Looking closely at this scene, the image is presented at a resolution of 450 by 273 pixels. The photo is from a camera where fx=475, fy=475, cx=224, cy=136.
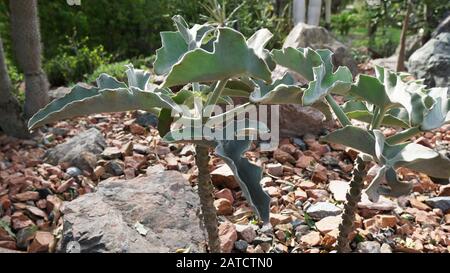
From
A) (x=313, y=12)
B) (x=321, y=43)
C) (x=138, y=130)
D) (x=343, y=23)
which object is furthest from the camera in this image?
(x=343, y=23)

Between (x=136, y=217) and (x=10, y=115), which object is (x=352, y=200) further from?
(x=10, y=115)

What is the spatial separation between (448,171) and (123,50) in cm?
503

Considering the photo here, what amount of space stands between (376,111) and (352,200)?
24cm

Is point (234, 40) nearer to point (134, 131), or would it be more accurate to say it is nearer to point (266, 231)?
point (266, 231)

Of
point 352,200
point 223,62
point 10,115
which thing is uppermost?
point 223,62

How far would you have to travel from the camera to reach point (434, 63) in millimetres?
3781

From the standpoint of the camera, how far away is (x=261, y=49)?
1008 millimetres

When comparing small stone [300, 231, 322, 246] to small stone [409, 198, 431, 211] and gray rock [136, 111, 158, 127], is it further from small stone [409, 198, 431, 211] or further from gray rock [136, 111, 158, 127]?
gray rock [136, 111, 158, 127]

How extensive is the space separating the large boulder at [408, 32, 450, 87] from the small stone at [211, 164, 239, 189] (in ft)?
7.72

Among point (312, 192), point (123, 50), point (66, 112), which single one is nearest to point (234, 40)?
point (66, 112)

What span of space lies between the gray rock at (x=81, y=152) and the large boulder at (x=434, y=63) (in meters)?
2.64

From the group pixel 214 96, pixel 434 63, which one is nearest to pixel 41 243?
pixel 214 96

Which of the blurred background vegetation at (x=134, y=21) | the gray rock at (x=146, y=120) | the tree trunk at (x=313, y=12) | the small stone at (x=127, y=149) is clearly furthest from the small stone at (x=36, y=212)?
the tree trunk at (x=313, y=12)

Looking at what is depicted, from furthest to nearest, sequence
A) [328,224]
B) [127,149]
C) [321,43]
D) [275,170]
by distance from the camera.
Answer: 1. [321,43]
2. [127,149]
3. [275,170]
4. [328,224]
